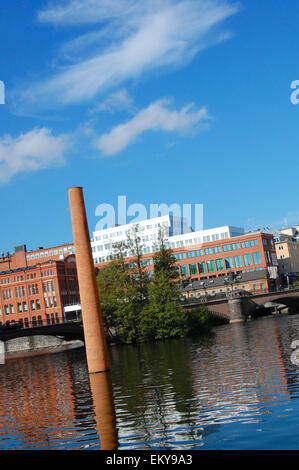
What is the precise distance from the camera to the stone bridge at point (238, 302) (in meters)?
88.6

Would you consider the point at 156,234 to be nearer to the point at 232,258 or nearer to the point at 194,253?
the point at 194,253

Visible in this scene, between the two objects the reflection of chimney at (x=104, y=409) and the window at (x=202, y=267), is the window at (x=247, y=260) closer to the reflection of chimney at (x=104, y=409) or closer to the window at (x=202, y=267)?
the window at (x=202, y=267)

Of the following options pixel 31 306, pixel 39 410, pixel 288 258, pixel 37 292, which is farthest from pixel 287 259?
pixel 39 410

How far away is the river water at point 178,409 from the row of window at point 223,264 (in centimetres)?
8925

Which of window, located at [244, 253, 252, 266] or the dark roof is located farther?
window, located at [244, 253, 252, 266]

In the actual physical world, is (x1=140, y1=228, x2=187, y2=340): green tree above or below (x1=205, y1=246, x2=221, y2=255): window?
below

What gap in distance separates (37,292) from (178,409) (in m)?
98.8

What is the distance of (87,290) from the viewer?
103ft

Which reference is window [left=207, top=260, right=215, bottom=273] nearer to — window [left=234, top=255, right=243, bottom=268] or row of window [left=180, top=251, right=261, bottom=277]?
row of window [left=180, top=251, right=261, bottom=277]

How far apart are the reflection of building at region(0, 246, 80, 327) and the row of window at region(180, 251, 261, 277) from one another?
24331mm

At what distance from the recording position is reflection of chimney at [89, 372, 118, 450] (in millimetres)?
14766

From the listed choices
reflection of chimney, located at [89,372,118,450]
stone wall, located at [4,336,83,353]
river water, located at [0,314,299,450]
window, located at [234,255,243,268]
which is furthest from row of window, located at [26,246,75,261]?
river water, located at [0,314,299,450]

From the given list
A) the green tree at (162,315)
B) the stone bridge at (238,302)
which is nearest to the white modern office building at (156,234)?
the stone bridge at (238,302)
